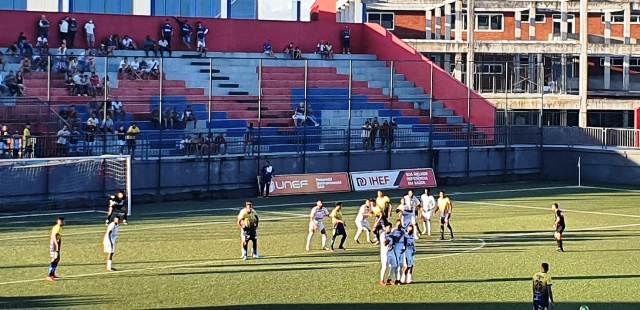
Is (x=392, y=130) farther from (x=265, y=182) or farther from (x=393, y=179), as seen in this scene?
(x=265, y=182)

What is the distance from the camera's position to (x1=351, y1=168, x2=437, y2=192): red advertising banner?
155 ft

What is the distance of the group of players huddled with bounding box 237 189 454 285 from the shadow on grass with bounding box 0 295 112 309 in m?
6.45

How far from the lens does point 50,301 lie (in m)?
22.2

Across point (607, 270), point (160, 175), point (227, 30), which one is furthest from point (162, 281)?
point (227, 30)

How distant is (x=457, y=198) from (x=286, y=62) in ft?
42.3

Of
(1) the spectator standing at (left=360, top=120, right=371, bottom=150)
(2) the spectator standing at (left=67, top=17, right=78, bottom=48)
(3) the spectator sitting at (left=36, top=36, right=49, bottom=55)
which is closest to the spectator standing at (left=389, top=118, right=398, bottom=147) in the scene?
(1) the spectator standing at (left=360, top=120, right=371, bottom=150)

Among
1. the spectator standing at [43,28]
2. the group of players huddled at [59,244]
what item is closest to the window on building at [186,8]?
the spectator standing at [43,28]

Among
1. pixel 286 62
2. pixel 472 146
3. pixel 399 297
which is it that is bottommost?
pixel 399 297

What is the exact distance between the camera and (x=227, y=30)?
180 ft

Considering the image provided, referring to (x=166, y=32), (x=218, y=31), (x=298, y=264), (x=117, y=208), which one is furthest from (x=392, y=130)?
(x=298, y=264)

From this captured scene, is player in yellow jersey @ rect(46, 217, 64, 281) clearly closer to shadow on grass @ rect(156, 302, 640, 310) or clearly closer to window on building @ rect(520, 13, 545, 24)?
shadow on grass @ rect(156, 302, 640, 310)

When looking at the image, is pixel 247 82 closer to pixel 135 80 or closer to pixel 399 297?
pixel 135 80

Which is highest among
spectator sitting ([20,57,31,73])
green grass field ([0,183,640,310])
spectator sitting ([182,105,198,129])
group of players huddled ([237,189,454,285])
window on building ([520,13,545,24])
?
window on building ([520,13,545,24])

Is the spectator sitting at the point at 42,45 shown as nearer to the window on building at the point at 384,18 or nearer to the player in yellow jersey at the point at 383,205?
the player in yellow jersey at the point at 383,205
